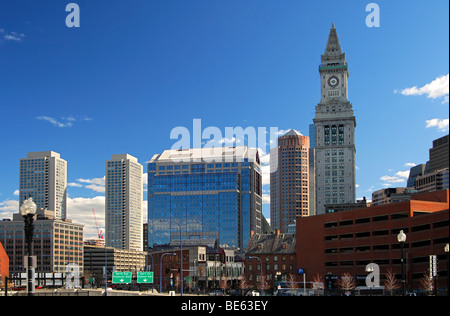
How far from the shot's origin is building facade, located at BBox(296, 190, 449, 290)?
351ft

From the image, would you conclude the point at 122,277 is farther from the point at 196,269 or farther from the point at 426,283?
the point at 196,269

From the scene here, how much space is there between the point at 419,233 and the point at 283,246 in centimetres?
3982

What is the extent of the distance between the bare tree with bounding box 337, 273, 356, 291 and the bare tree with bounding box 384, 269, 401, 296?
7.15 m

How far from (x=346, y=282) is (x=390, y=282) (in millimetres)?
10340

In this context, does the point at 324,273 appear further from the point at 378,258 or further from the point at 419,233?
the point at 419,233

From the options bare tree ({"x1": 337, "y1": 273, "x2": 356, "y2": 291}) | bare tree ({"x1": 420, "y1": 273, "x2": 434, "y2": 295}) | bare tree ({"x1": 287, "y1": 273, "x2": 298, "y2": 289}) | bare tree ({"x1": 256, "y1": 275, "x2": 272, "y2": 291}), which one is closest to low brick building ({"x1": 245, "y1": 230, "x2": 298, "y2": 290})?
bare tree ({"x1": 256, "y1": 275, "x2": 272, "y2": 291})

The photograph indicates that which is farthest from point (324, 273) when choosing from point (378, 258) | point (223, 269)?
point (223, 269)

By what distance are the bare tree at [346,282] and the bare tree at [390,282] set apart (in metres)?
7.15

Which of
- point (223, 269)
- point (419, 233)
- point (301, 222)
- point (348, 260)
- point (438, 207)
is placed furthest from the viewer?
point (223, 269)

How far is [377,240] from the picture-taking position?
385 feet

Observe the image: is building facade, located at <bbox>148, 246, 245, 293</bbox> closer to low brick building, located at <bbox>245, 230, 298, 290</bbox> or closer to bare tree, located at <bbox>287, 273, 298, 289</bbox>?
low brick building, located at <bbox>245, 230, 298, 290</bbox>

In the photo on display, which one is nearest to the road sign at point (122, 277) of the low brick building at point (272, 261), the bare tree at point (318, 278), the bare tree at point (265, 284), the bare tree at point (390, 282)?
the bare tree at point (390, 282)

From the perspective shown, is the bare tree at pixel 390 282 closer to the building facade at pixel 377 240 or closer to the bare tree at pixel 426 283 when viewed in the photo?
the building facade at pixel 377 240

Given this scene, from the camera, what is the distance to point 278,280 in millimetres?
138375
